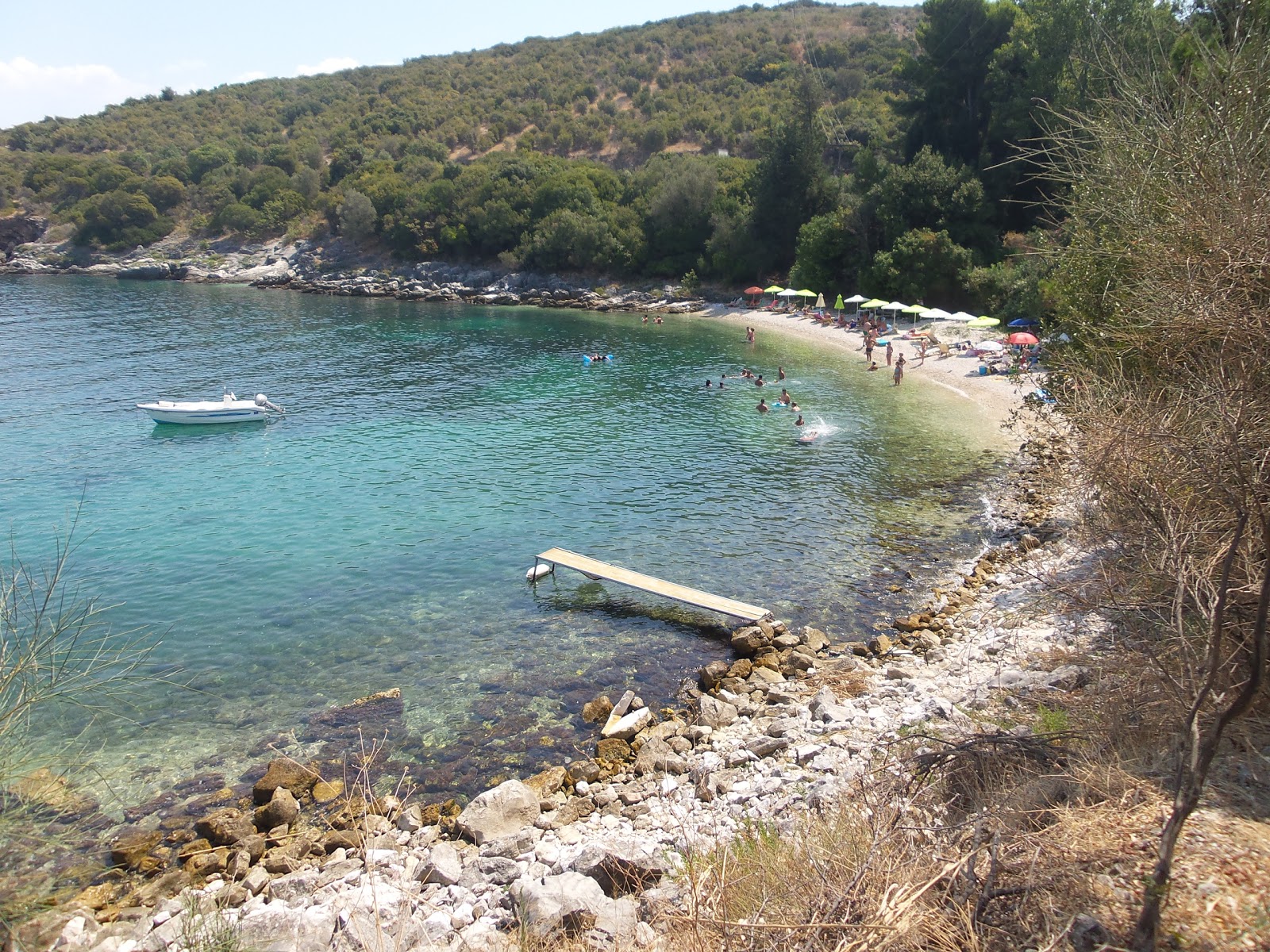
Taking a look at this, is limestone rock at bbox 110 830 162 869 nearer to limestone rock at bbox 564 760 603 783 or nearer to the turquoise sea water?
the turquoise sea water

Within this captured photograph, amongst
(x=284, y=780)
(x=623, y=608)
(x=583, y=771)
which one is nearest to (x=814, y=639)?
(x=623, y=608)

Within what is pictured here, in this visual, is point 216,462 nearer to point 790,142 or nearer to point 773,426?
point 773,426

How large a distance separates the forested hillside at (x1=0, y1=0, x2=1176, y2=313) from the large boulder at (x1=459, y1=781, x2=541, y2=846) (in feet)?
79.3

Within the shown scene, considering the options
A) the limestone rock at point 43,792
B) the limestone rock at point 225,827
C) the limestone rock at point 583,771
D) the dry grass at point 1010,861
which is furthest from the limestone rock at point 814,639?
the limestone rock at point 43,792

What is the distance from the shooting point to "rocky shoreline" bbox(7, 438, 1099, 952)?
8.36m

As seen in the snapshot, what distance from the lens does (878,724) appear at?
12461mm

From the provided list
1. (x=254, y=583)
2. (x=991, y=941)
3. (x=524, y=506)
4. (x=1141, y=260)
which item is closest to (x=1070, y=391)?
(x=1141, y=260)

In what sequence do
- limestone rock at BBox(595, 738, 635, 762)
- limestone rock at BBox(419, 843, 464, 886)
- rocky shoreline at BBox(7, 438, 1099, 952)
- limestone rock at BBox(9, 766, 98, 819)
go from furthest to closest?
limestone rock at BBox(595, 738, 635, 762)
limestone rock at BBox(419, 843, 464, 886)
rocky shoreline at BBox(7, 438, 1099, 952)
limestone rock at BBox(9, 766, 98, 819)

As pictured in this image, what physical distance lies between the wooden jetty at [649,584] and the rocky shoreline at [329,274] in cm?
5041

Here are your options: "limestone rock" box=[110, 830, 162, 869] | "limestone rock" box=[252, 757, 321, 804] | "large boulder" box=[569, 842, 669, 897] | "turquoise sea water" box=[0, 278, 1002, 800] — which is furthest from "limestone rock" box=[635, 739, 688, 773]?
"limestone rock" box=[110, 830, 162, 869]

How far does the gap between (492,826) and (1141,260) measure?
10.8 meters

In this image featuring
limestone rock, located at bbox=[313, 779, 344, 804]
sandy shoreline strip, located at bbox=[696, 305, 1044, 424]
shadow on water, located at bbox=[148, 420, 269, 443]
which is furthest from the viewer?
sandy shoreline strip, located at bbox=[696, 305, 1044, 424]

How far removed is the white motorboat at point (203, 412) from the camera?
1315 inches

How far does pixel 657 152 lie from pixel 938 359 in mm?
67211
